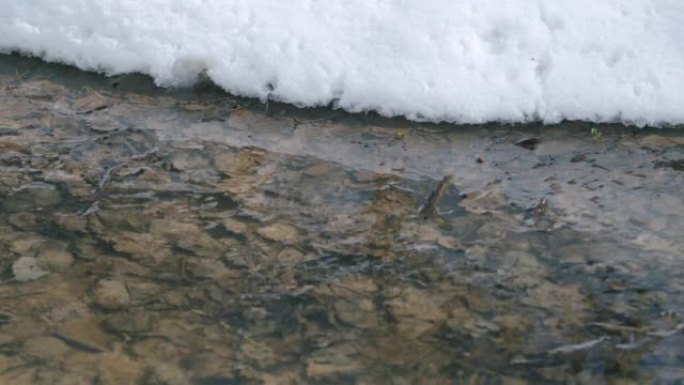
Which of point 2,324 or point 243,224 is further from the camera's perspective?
point 243,224

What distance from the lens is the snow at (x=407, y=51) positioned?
16.0 ft

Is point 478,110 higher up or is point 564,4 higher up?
point 564,4

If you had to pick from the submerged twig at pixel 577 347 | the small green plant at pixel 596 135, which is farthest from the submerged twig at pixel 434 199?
the submerged twig at pixel 577 347

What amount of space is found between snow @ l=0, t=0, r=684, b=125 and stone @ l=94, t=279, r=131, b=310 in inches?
70.2

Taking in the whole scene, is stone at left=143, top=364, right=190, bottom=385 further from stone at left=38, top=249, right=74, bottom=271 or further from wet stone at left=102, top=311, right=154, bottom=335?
stone at left=38, top=249, right=74, bottom=271

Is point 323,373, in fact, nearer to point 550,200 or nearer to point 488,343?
point 488,343

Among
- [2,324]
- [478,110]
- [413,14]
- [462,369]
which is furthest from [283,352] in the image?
[413,14]

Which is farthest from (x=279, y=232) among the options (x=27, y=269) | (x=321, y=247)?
(x=27, y=269)

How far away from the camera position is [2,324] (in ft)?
11.3

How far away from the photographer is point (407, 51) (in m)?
5.10

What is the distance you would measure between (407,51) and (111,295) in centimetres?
239

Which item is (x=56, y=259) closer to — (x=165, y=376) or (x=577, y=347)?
(x=165, y=376)

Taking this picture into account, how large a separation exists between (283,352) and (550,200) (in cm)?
165

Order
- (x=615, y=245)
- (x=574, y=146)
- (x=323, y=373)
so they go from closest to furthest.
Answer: (x=323, y=373), (x=615, y=245), (x=574, y=146)
